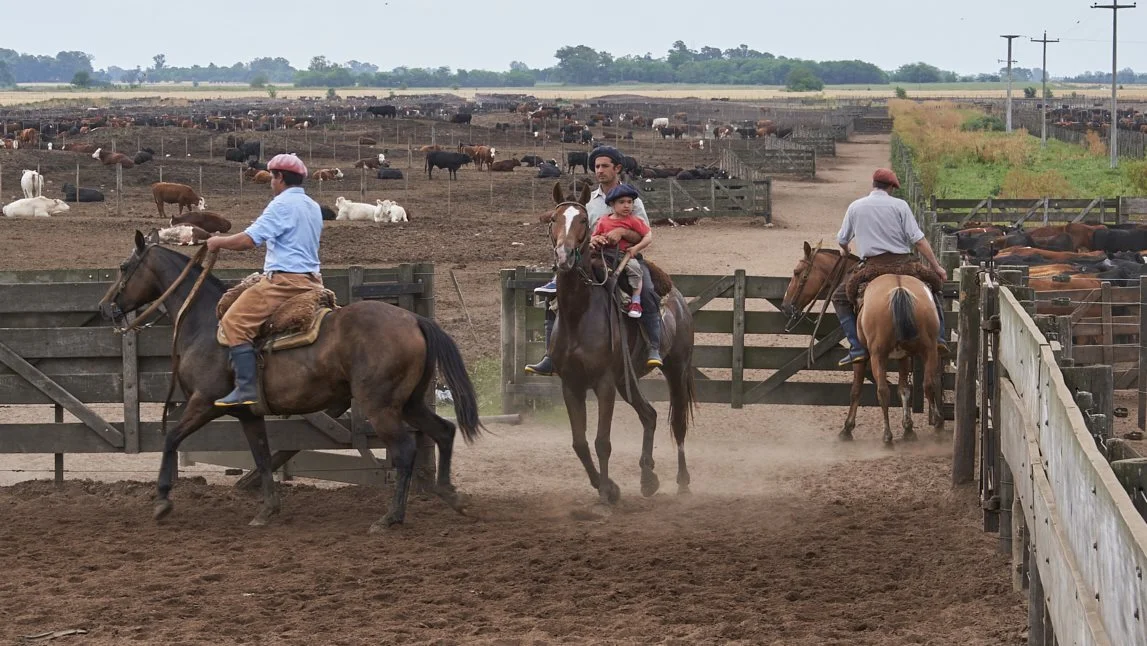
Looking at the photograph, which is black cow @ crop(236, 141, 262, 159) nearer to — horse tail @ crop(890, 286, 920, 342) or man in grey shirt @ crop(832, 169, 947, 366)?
man in grey shirt @ crop(832, 169, 947, 366)

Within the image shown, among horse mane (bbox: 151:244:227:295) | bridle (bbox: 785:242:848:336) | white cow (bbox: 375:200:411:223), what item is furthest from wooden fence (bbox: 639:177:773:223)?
horse mane (bbox: 151:244:227:295)

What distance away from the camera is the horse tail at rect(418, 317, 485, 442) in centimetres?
Result: 927

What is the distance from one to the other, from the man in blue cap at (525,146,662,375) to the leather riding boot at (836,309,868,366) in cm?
263

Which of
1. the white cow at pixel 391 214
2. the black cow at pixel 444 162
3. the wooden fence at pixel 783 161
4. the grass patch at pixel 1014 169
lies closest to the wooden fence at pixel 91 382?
the white cow at pixel 391 214

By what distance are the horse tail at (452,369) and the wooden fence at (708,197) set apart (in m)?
Answer: 26.0

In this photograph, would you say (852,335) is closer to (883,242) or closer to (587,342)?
(883,242)

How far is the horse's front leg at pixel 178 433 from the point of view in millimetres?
9445

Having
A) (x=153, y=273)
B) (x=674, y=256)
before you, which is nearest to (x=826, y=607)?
(x=153, y=273)

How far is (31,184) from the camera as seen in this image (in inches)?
1351

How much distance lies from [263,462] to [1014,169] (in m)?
44.1

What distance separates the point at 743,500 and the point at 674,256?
17410mm

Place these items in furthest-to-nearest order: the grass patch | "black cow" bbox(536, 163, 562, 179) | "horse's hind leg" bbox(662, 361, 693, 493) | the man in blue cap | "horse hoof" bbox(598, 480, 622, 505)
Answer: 1. "black cow" bbox(536, 163, 562, 179)
2. the grass patch
3. "horse's hind leg" bbox(662, 361, 693, 493)
4. the man in blue cap
5. "horse hoof" bbox(598, 480, 622, 505)

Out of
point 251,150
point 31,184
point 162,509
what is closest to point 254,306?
point 162,509

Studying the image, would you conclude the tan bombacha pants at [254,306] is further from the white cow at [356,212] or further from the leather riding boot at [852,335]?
the white cow at [356,212]
